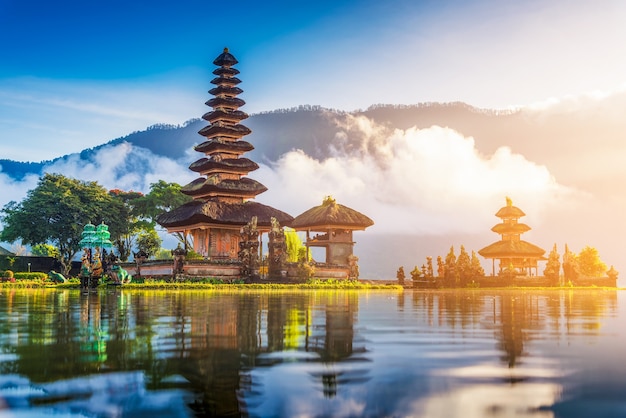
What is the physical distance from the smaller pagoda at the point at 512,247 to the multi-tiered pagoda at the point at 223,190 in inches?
887

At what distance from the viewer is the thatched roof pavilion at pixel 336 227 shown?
51906 mm

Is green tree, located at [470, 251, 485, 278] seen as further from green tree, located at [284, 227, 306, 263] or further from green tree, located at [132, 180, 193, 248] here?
green tree, located at [132, 180, 193, 248]

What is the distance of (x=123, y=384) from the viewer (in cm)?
508

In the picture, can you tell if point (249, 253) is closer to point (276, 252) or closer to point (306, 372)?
point (276, 252)

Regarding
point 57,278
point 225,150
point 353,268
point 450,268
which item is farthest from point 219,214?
point 450,268

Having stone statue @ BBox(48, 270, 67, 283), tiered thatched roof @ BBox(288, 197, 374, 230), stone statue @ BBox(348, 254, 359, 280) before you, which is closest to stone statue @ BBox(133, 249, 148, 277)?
stone statue @ BBox(48, 270, 67, 283)

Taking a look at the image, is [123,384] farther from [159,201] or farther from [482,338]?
[159,201]

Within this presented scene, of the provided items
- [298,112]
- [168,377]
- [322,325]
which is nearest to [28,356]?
[168,377]

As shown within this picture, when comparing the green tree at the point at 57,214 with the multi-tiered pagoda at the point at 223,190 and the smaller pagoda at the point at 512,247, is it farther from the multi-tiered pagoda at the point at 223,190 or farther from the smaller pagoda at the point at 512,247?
the smaller pagoda at the point at 512,247

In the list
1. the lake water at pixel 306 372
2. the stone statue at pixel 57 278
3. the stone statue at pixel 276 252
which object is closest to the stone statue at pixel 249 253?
the stone statue at pixel 276 252

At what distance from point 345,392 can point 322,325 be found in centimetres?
616

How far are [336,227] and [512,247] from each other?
2092cm

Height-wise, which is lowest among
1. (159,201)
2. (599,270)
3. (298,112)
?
(599,270)

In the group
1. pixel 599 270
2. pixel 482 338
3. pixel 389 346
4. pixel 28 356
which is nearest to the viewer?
pixel 28 356
